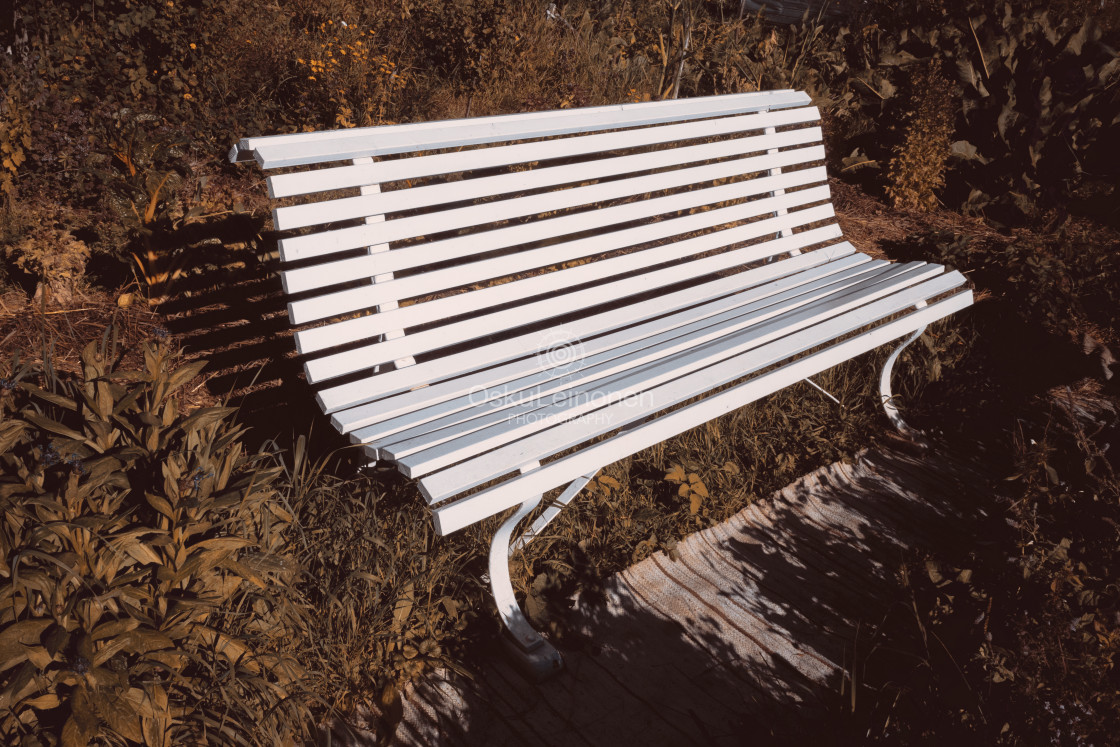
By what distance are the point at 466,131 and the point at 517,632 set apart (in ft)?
5.04

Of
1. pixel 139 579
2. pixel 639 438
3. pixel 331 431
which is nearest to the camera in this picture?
pixel 139 579

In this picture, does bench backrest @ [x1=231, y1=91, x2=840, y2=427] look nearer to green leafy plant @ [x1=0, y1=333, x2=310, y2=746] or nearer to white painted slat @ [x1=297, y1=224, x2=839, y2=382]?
white painted slat @ [x1=297, y1=224, x2=839, y2=382]

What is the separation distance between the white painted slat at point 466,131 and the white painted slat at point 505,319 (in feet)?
1.55

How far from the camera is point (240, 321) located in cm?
329

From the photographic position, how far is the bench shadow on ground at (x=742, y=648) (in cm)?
205

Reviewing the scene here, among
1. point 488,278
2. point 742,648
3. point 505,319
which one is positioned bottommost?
point 742,648

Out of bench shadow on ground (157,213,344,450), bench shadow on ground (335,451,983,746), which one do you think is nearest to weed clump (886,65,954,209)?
bench shadow on ground (335,451,983,746)

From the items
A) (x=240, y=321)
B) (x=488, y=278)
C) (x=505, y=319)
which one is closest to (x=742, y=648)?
(x=505, y=319)

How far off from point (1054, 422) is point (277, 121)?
417 cm

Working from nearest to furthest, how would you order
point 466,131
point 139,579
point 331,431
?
point 139,579, point 466,131, point 331,431

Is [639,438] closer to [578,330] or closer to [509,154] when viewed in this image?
[578,330]

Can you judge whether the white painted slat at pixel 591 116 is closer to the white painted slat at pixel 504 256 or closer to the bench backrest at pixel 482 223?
the bench backrest at pixel 482 223

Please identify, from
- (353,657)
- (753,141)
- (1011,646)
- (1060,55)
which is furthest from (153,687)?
(1060,55)

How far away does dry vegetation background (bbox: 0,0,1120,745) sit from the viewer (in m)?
1.74
